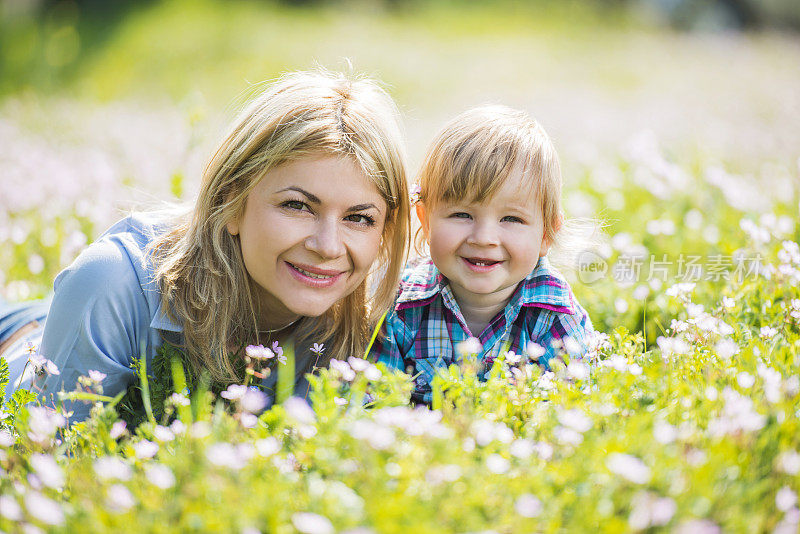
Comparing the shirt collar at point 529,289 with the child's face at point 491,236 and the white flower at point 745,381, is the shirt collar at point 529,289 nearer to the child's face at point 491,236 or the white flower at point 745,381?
the child's face at point 491,236

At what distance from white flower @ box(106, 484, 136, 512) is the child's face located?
5.43 feet

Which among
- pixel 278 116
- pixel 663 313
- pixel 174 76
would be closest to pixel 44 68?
pixel 174 76

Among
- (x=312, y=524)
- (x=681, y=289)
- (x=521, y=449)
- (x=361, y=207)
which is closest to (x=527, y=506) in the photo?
(x=521, y=449)

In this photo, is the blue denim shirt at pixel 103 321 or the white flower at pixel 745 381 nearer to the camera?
the white flower at pixel 745 381

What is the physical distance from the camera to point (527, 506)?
1610mm

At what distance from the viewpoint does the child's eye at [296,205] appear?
2.77m

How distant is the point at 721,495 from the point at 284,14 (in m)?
19.6

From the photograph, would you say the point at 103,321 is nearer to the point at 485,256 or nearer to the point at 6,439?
the point at 6,439

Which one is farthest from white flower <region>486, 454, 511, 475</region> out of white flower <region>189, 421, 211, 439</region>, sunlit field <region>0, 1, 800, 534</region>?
white flower <region>189, 421, 211, 439</region>

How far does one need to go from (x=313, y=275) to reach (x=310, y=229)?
197mm

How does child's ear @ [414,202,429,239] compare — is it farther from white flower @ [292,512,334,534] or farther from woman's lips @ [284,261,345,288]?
white flower @ [292,512,334,534]

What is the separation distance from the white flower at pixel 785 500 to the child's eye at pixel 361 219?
66.5 inches

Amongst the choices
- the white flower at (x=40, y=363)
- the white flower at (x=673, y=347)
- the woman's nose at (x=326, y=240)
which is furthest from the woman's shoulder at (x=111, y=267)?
the white flower at (x=673, y=347)

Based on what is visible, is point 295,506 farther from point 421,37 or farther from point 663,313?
point 421,37
